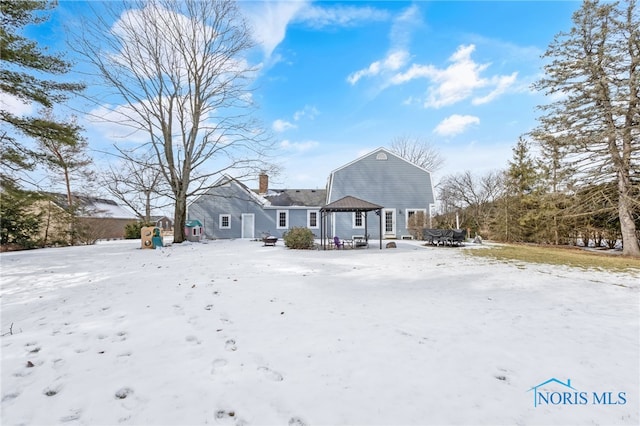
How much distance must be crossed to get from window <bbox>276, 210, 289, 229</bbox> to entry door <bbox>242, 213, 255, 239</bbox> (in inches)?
82.9

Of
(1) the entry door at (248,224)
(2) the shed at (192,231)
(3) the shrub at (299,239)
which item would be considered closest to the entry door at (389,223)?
(3) the shrub at (299,239)

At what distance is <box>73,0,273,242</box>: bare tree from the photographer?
15.9 metres

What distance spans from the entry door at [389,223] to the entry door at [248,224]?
1089cm

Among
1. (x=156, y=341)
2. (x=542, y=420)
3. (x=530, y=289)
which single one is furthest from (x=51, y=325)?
(x=530, y=289)

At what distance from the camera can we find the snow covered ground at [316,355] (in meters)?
2.05

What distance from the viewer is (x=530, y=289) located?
5672 mm

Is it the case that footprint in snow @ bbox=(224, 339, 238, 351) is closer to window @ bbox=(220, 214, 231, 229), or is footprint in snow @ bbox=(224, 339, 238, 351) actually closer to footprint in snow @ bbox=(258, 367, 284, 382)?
footprint in snow @ bbox=(258, 367, 284, 382)

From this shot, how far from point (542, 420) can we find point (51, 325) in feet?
17.3

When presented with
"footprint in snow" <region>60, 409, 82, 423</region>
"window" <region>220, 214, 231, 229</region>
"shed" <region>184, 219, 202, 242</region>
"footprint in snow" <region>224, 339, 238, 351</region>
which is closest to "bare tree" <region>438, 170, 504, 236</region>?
"window" <region>220, 214, 231, 229</region>

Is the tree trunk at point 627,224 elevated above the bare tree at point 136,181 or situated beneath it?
situated beneath

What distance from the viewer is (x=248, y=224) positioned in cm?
2361

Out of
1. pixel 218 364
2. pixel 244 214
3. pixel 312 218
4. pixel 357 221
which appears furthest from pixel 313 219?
pixel 218 364

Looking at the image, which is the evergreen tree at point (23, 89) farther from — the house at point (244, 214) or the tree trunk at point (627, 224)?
the tree trunk at point (627, 224)

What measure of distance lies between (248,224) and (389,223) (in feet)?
38.4
